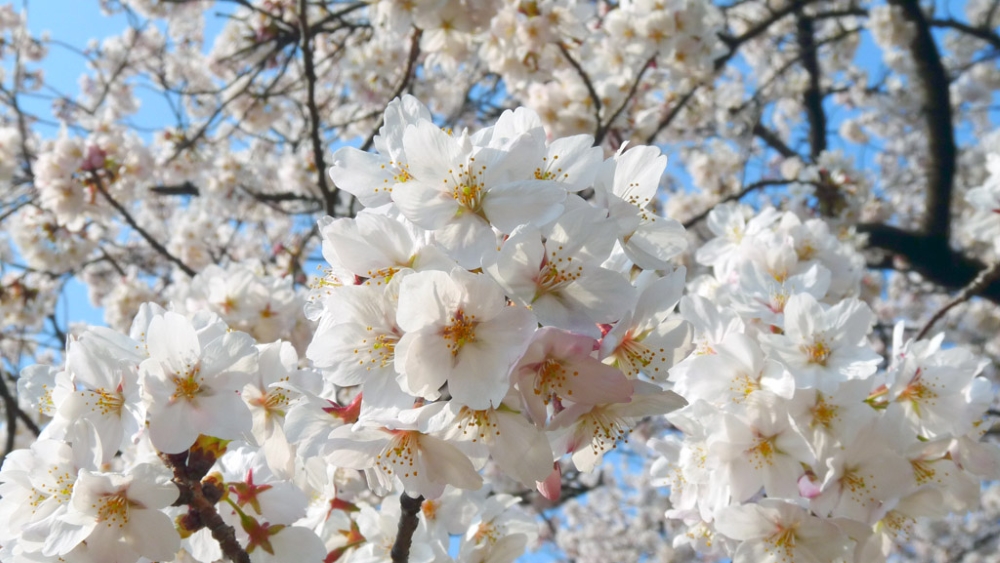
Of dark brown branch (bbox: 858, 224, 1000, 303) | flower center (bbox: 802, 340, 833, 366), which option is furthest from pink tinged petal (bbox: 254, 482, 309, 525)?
dark brown branch (bbox: 858, 224, 1000, 303)

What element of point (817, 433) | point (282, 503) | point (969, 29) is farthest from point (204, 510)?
point (969, 29)

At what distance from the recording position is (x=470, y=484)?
116cm

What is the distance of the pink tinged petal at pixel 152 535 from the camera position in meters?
1.24

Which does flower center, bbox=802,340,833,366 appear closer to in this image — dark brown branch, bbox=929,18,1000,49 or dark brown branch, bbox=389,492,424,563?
dark brown branch, bbox=389,492,424,563

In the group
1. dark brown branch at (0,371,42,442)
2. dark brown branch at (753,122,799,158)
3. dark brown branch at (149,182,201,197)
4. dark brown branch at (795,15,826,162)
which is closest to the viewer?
dark brown branch at (0,371,42,442)

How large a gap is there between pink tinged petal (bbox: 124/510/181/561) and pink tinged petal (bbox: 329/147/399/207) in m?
0.67

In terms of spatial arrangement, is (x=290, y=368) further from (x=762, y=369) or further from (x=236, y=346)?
(x=762, y=369)

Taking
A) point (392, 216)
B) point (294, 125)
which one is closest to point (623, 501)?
point (294, 125)

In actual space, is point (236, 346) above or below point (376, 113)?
above

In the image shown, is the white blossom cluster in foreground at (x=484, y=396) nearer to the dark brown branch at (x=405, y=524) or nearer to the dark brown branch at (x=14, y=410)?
the dark brown branch at (x=405, y=524)

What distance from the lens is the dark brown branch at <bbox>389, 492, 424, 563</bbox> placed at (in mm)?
1278

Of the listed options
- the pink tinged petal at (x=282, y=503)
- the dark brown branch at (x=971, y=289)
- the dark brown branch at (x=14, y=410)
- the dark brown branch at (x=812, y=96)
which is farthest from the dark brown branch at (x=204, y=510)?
the dark brown branch at (x=812, y=96)

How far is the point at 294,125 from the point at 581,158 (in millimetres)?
6889

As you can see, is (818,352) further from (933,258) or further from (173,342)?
(933,258)
